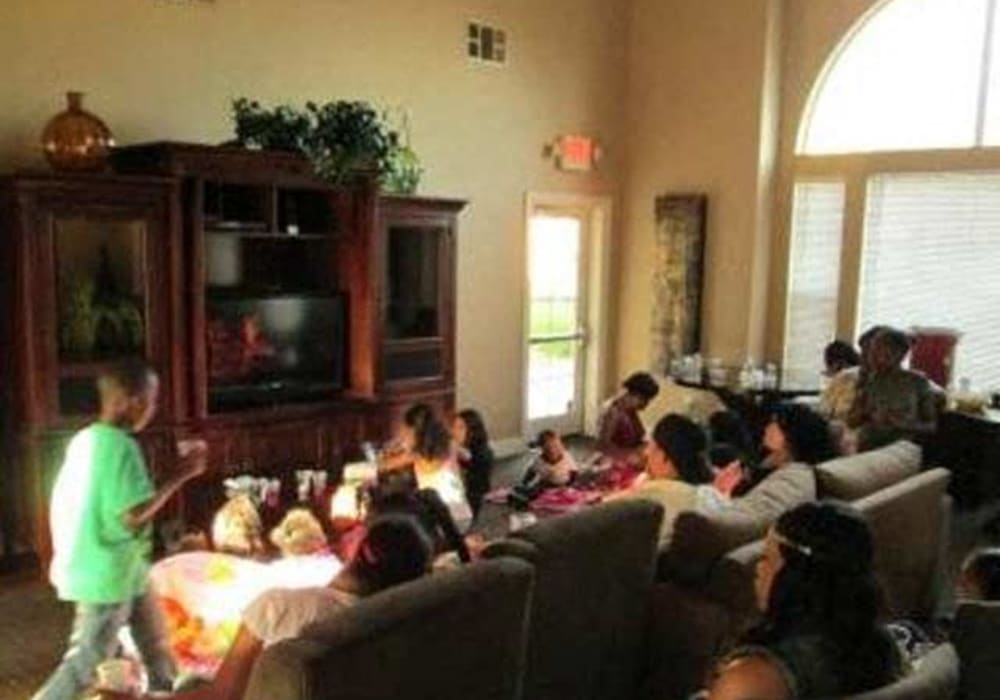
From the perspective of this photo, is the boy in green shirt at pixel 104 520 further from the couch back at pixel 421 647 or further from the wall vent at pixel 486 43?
the wall vent at pixel 486 43

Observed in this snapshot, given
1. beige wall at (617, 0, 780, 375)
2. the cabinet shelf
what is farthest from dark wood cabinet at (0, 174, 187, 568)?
beige wall at (617, 0, 780, 375)

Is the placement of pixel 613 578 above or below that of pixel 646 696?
above

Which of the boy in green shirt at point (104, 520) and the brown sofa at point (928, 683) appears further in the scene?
the boy in green shirt at point (104, 520)

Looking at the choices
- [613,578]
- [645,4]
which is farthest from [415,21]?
[613,578]

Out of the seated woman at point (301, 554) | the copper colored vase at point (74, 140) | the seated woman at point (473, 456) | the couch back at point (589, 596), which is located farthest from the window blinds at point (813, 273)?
the copper colored vase at point (74, 140)

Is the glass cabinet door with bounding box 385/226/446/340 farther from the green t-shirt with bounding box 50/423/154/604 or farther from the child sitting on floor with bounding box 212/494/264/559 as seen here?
the green t-shirt with bounding box 50/423/154/604

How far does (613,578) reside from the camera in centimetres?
301

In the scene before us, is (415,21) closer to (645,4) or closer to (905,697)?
(645,4)

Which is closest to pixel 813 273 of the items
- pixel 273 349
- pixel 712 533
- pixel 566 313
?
pixel 566 313

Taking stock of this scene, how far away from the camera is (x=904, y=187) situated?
22.3 ft

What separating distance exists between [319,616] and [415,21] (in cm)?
514

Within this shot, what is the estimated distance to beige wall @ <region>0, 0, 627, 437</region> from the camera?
500 cm

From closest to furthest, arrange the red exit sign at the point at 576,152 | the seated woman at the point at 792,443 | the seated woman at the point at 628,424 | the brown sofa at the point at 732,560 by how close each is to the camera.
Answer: the brown sofa at the point at 732,560
the seated woman at the point at 792,443
the seated woman at the point at 628,424
the red exit sign at the point at 576,152

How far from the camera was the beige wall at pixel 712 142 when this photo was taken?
7301 mm
